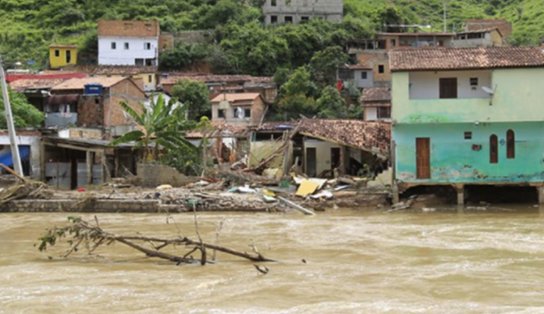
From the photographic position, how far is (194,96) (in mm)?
48344

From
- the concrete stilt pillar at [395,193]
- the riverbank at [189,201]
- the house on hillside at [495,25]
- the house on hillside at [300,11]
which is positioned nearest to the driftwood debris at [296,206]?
the riverbank at [189,201]

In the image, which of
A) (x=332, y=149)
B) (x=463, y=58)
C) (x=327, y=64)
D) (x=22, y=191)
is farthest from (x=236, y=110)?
(x=463, y=58)

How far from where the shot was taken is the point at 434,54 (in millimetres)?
28219

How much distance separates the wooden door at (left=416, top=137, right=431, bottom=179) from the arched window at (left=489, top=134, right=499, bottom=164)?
2108mm

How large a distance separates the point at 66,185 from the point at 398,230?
16905mm

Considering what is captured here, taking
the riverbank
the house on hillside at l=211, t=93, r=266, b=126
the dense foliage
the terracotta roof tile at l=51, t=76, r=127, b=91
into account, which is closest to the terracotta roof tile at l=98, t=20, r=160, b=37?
the dense foliage

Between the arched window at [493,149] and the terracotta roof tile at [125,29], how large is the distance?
37.2m

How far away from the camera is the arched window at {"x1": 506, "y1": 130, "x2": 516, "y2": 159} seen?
27484 mm

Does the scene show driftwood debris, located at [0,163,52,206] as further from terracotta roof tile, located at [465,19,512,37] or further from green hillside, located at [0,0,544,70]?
terracotta roof tile, located at [465,19,512,37]

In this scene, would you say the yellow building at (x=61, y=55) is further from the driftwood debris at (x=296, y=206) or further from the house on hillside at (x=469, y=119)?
the house on hillside at (x=469, y=119)

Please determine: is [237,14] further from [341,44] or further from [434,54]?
[434,54]

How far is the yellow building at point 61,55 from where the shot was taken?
61.0 meters

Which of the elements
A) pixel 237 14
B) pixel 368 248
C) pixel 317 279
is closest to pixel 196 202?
pixel 368 248

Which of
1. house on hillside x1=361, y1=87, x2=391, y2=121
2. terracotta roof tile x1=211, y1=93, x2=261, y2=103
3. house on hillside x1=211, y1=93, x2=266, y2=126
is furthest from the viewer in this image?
terracotta roof tile x1=211, y1=93, x2=261, y2=103
